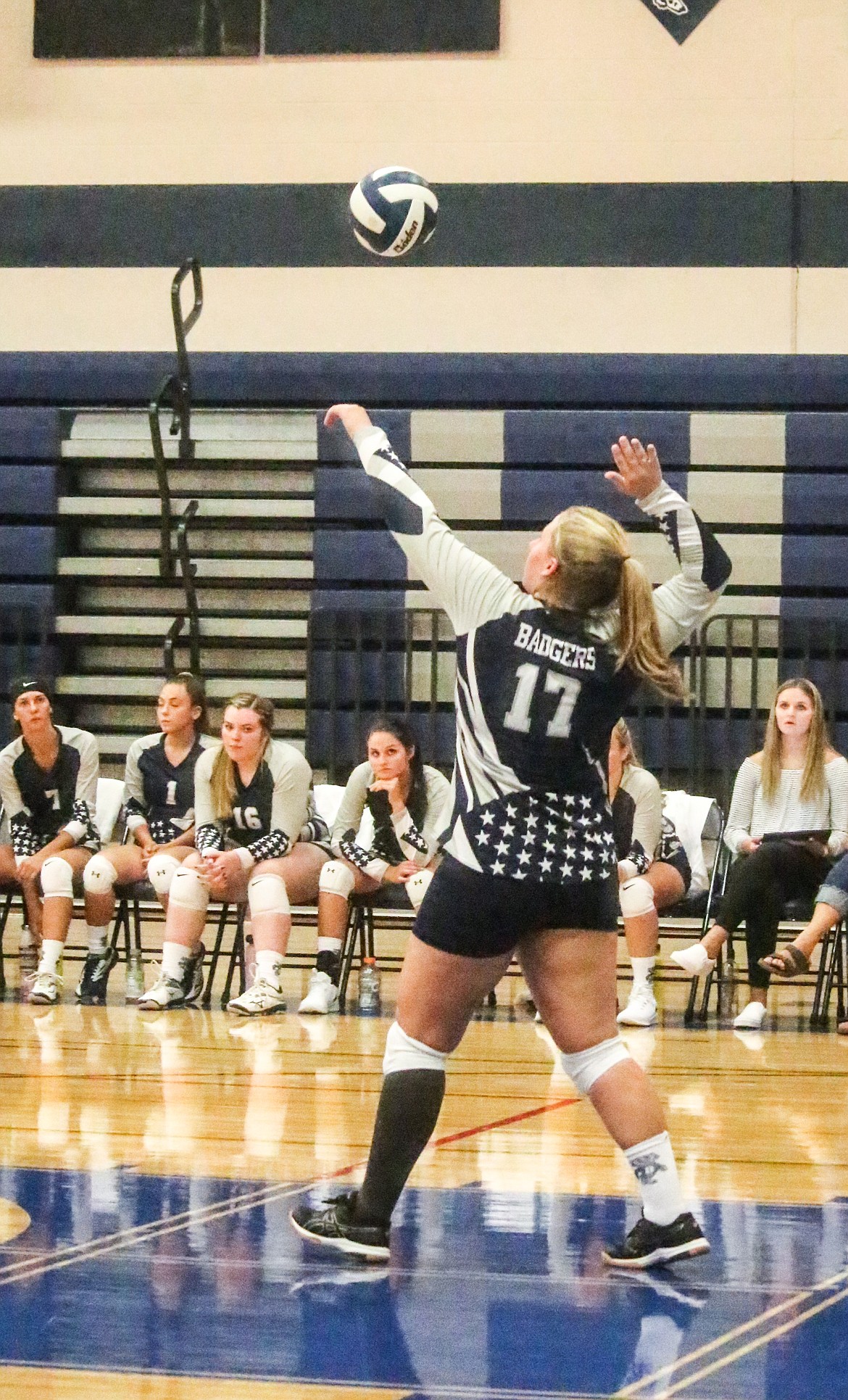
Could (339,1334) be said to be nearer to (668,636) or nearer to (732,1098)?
(668,636)

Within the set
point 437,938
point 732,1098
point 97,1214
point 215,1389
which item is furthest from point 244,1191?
point 732,1098

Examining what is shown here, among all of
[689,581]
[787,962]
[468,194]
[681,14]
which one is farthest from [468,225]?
[689,581]

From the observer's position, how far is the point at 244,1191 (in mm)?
3859

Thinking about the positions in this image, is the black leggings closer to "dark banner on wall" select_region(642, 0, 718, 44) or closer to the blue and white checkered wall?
the blue and white checkered wall

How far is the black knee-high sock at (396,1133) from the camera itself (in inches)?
130

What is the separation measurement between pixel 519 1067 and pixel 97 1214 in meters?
2.55

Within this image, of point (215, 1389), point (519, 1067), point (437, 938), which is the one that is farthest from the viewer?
point (519, 1067)

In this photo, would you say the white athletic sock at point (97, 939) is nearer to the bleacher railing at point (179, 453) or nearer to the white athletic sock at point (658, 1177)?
the bleacher railing at point (179, 453)

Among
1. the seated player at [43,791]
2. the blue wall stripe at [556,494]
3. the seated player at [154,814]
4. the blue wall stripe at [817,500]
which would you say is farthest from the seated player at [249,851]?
the blue wall stripe at [817,500]

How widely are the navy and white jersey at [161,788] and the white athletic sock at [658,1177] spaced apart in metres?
4.93

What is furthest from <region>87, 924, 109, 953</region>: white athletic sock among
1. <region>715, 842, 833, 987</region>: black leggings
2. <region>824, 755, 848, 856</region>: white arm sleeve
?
<region>824, 755, 848, 856</region>: white arm sleeve

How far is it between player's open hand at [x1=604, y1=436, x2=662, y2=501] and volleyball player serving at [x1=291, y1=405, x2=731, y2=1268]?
0.20 metres

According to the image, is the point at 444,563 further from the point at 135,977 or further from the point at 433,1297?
the point at 135,977

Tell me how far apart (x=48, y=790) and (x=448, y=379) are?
12.3 ft
